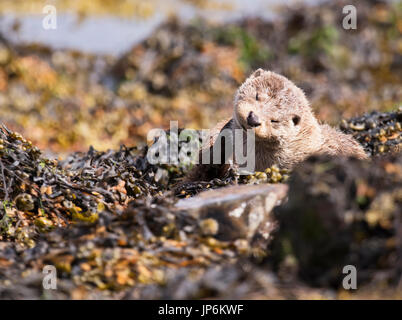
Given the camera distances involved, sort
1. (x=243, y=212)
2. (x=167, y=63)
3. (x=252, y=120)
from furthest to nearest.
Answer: (x=167, y=63) < (x=252, y=120) < (x=243, y=212)

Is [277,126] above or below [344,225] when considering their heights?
above

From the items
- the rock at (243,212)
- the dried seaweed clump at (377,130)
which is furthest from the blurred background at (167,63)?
the rock at (243,212)

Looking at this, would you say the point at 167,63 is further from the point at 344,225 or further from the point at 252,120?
the point at 344,225

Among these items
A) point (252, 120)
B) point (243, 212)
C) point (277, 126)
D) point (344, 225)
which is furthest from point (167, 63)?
point (344, 225)

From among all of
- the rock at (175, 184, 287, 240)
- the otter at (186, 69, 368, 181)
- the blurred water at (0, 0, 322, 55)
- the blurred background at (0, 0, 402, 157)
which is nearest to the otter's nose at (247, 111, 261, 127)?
the otter at (186, 69, 368, 181)

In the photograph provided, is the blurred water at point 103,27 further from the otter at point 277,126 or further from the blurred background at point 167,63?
the otter at point 277,126

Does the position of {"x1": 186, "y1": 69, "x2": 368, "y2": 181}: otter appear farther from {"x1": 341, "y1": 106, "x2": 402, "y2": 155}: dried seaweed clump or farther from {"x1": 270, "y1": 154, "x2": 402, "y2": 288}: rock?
{"x1": 270, "y1": 154, "x2": 402, "y2": 288}: rock
